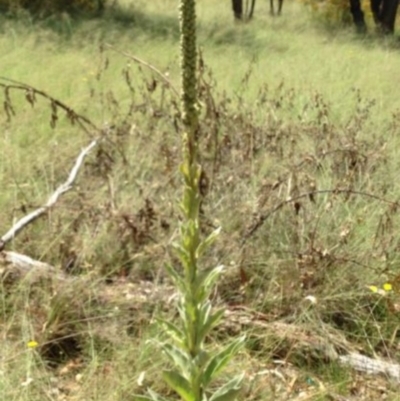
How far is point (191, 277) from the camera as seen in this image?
1.54m

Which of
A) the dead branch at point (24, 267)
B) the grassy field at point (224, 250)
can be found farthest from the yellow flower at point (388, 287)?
the dead branch at point (24, 267)

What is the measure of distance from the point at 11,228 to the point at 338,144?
7.15 feet

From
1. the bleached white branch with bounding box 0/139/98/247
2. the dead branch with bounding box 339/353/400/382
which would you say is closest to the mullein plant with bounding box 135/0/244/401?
the dead branch with bounding box 339/353/400/382

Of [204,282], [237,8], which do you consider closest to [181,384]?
[204,282]

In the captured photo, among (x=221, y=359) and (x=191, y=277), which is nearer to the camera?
(x=191, y=277)

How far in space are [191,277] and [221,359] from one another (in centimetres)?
28

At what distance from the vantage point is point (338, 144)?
4906 mm

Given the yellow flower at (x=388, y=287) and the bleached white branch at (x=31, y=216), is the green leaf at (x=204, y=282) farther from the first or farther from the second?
the bleached white branch at (x=31, y=216)

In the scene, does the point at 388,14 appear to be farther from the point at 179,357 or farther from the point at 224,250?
the point at 179,357

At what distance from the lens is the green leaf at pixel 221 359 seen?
1.70 metres

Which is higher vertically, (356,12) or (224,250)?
(224,250)

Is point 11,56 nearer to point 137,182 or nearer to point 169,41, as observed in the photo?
point 169,41

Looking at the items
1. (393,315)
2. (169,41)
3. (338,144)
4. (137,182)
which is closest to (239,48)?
(169,41)

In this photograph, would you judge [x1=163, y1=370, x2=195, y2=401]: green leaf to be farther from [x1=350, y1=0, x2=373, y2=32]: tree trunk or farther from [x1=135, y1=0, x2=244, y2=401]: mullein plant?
[x1=350, y1=0, x2=373, y2=32]: tree trunk
